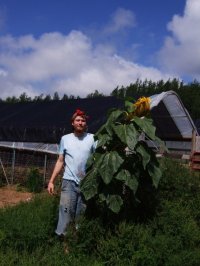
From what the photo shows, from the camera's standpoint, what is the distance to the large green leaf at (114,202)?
542 centimetres

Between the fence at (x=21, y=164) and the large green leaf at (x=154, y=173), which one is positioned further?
the fence at (x=21, y=164)

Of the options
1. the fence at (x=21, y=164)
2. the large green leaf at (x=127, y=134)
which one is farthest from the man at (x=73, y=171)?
the fence at (x=21, y=164)

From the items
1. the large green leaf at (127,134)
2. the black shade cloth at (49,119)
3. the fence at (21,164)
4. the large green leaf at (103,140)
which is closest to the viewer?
the large green leaf at (127,134)

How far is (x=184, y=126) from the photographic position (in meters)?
18.9

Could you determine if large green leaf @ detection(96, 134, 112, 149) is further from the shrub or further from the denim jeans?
the shrub

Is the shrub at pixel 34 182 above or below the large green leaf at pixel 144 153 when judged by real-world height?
below

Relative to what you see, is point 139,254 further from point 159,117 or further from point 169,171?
point 159,117

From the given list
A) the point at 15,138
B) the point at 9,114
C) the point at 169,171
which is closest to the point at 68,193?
the point at 169,171

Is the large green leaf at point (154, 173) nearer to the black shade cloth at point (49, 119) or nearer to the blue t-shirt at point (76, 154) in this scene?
the blue t-shirt at point (76, 154)

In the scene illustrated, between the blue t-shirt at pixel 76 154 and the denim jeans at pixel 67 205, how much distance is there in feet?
0.29

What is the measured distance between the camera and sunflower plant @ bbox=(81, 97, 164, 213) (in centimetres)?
540

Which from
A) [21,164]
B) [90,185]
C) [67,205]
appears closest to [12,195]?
[21,164]

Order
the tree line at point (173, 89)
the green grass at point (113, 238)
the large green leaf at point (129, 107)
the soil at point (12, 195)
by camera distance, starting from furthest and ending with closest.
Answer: the tree line at point (173, 89) → the soil at point (12, 195) → the large green leaf at point (129, 107) → the green grass at point (113, 238)

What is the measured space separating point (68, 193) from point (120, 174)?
0.71 metres
